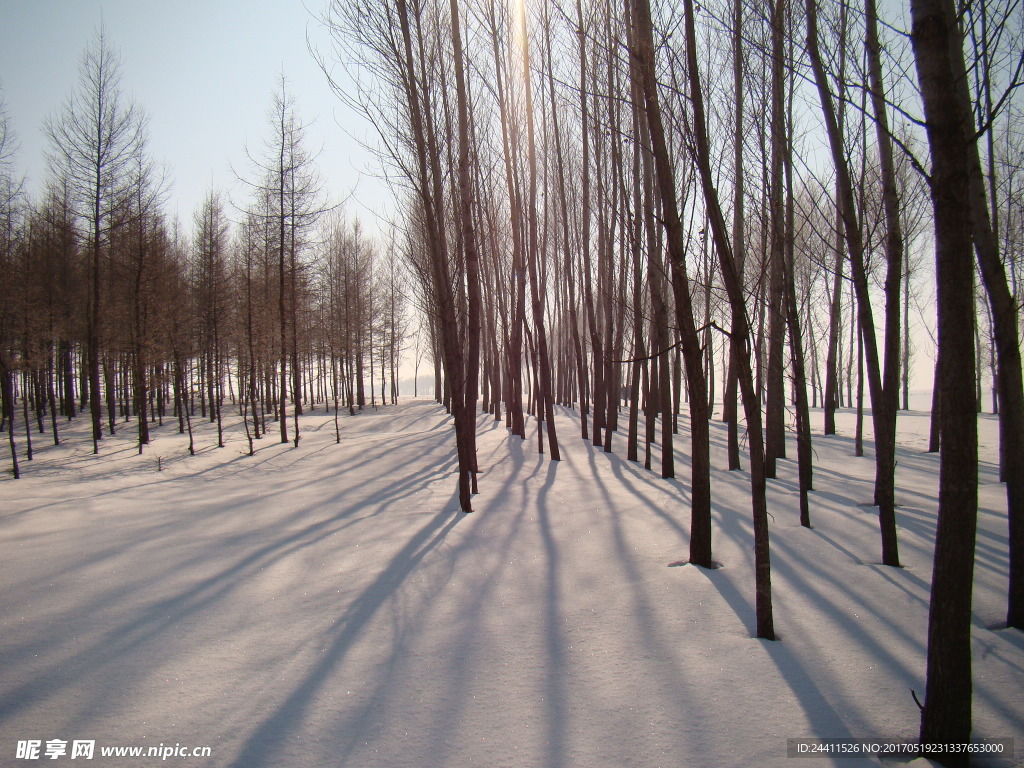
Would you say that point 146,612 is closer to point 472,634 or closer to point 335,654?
point 335,654

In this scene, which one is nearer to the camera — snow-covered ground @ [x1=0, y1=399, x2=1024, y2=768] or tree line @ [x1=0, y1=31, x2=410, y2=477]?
snow-covered ground @ [x1=0, y1=399, x2=1024, y2=768]

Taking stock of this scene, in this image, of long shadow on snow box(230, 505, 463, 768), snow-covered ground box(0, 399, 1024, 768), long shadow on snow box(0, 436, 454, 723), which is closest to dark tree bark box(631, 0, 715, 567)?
snow-covered ground box(0, 399, 1024, 768)

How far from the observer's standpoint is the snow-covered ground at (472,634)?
2490mm

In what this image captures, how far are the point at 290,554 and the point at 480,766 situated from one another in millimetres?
3461

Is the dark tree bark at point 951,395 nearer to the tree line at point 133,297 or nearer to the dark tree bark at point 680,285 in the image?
the dark tree bark at point 680,285

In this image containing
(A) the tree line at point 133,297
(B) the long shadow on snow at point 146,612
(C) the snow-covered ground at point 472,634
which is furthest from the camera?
(A) the tree line at point 133,297

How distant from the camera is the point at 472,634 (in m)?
3.48

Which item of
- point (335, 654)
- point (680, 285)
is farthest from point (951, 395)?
point (335, 654)

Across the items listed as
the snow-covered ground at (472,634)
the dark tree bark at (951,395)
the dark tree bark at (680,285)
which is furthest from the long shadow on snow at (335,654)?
the dark tree bark at (951,395)

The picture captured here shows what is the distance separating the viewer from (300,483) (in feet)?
30.7

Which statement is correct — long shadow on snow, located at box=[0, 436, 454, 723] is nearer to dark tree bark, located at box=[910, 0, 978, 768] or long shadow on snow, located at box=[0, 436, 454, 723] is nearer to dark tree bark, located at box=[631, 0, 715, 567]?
dark tree bark, located at box=[631, 0, 715, 567]

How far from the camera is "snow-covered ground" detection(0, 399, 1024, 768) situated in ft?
8.17

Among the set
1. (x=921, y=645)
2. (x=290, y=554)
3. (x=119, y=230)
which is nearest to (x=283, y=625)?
(x=290, y=554)

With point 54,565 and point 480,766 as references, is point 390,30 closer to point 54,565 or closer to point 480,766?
point 54,565
